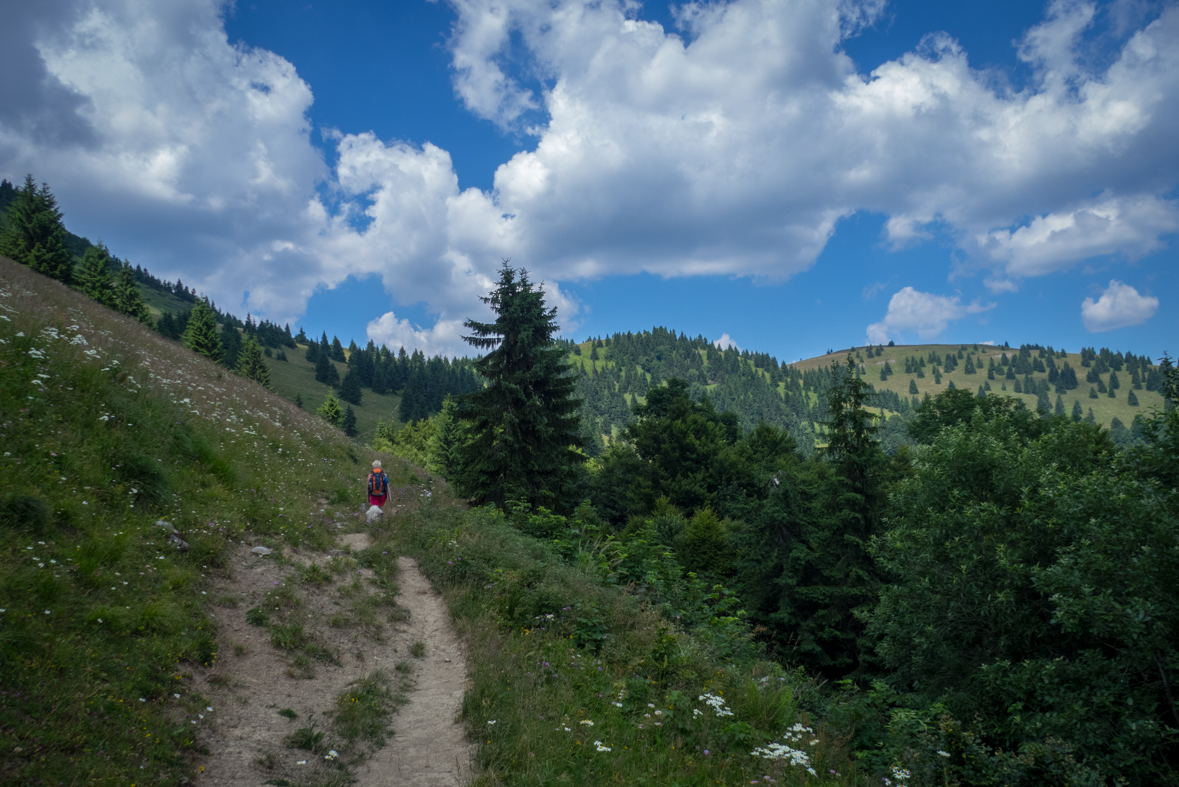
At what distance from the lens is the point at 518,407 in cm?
2325

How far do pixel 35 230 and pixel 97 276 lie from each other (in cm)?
1100

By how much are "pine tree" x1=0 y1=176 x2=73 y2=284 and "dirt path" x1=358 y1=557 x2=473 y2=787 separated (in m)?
62.8

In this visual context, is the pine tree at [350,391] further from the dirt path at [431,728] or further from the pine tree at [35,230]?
the dirt path at [431,728]

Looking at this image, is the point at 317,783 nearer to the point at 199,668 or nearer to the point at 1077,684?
the point at 199,668

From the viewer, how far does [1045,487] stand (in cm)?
1369

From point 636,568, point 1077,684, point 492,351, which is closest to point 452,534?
point 636,568

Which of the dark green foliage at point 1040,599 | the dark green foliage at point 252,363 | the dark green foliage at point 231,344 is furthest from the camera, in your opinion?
the dark green foliage at point 231,344

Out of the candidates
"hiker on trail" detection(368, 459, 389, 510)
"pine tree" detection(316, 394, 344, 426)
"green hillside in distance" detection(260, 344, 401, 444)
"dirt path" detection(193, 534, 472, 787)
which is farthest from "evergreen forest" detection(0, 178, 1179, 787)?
"green hillside in distance" detection(260, 344, 401, 444)

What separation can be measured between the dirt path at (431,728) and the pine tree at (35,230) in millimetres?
62755

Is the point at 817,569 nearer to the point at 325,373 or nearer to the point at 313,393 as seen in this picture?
the point at 313,393

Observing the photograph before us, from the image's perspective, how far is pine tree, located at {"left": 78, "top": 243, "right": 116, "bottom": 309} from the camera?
5609 cm

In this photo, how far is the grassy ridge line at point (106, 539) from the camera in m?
4.04

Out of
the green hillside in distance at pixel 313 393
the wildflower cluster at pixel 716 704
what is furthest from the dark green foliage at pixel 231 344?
the wildflower cluster at pixel 716 704

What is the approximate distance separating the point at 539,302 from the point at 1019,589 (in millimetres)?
20190
